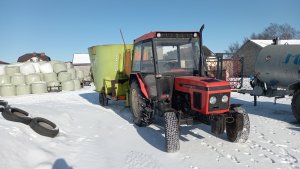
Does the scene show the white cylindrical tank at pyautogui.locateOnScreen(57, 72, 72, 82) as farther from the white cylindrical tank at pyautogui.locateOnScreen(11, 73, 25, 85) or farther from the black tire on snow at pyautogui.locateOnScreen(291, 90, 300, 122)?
the black tire on snow at pyautogui.locateOnScreen(291, 90, 300, 122)

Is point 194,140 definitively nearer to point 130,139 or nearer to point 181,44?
point 130,139

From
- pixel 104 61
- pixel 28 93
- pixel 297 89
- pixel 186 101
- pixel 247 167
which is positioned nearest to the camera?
pixel 247 167

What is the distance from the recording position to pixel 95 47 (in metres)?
10.3

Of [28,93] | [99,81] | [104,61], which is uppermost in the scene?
[104,61]

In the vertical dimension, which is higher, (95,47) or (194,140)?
(95,47)

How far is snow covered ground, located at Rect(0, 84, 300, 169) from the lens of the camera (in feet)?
14.2

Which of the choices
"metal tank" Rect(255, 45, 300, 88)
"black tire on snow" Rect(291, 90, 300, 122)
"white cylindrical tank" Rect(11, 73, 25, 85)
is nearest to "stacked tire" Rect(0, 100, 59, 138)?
"black tire on snow" Rect(291, 90, 300, 122)

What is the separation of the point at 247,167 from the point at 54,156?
3.19 meters

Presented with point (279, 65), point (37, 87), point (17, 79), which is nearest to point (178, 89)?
point (279, 65)

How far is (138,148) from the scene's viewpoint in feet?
17.3

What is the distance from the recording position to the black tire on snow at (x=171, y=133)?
15.8 feet

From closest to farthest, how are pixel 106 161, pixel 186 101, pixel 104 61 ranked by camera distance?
pixel 106 161 < pixel 186 101 < pixel 104 61

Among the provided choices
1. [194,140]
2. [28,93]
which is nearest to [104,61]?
[194,140]

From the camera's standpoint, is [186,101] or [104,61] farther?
[104,61]
